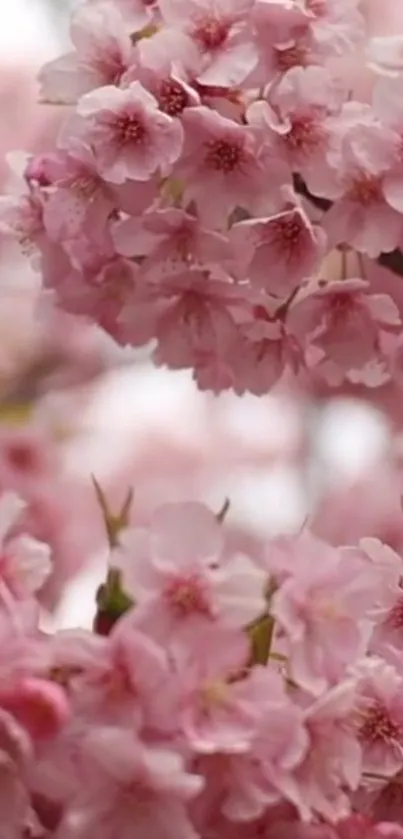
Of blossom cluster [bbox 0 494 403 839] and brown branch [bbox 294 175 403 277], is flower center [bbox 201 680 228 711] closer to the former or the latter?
blossom cluster [bbox 0 494 403 839]

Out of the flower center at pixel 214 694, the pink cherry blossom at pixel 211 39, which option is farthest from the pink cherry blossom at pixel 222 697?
the pink cherry blossom at pixel 211 39

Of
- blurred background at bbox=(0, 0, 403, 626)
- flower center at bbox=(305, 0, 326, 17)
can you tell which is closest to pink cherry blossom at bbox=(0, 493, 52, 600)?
flower center at bbox=(305, 0, 326, 17)

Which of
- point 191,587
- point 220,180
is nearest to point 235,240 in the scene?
point 220,180

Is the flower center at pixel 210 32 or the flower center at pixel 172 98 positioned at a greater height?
the flower center at pixel 210 32

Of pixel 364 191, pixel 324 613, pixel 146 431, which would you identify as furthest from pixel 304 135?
pixel 146 431

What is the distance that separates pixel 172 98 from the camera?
1.64 ft

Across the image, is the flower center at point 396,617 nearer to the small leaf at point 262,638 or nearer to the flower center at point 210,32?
the small leaf at point 262,638

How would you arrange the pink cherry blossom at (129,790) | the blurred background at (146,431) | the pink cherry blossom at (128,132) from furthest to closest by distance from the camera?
the blurred background at (146,431) < the pink cherry blossom at (128,132) < the pink cherry blossom at (129,790)

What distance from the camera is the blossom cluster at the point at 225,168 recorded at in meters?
0.50

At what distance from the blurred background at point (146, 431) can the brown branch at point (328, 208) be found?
Result: 0.32 metres

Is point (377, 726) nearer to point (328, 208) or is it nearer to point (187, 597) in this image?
point (187, 597)

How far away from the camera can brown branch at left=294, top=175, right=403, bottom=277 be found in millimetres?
537

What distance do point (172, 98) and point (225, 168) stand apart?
0.11 feet

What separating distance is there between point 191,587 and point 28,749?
0.23 feet
